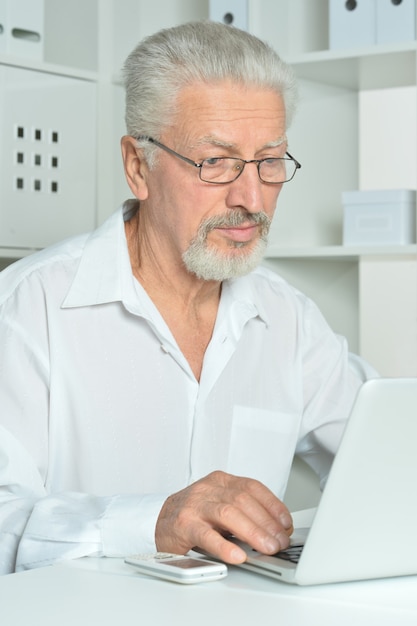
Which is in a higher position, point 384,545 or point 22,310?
point 22,310

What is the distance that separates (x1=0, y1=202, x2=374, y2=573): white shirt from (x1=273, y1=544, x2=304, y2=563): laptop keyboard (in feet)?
1.31

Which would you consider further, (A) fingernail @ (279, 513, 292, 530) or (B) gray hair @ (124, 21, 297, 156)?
(B) gray hair @ (124, 21, 297, 156)

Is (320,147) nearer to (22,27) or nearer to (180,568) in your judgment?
(22,27)

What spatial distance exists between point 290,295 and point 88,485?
539 millimetres

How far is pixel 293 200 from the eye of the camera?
2.40m

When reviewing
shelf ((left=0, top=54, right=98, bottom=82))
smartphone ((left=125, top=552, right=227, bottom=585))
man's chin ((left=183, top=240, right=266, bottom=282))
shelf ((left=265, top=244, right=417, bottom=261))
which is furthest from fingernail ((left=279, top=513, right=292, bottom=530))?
shelf ((left=0, top=54, right=98, bottom=82))

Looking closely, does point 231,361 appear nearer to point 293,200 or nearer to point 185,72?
point 185,72

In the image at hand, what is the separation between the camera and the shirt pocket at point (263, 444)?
5.55 feet

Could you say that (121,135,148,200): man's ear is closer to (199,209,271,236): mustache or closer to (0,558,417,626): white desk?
(199,209,271,236): mustache

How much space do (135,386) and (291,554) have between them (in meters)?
0.65

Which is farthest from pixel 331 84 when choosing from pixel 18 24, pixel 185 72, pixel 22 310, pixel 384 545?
pixel 384 545

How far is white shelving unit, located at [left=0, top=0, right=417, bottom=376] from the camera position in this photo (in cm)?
226

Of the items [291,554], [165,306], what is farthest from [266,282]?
[291,554]

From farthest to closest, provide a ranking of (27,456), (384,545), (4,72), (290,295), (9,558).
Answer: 1. (4,72)
2. (290,295)
3. (27,456)
4. (9,558)
5. (384,545)
